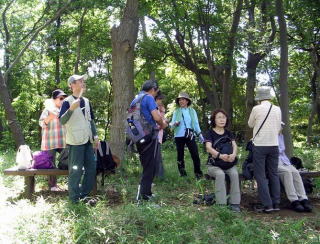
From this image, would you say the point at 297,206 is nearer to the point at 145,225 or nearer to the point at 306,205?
the point at 306,205

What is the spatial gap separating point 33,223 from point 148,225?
Result: 1.37m

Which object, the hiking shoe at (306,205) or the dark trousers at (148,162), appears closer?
the dark trousers at (148,162)

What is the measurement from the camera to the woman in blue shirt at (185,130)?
815 cm

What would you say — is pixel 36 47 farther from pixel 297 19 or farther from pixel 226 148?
pixel 226 148

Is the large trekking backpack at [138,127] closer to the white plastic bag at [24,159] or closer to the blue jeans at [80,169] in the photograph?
the blue jeans at [80,169]

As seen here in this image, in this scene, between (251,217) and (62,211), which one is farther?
(251,217)

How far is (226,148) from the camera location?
623cm

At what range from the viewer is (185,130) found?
8133 mm

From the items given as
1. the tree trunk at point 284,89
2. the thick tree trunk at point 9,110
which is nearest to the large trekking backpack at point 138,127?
the tree trunk at point 284,89

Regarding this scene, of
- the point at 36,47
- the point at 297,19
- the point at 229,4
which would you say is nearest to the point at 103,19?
the point at 229,4

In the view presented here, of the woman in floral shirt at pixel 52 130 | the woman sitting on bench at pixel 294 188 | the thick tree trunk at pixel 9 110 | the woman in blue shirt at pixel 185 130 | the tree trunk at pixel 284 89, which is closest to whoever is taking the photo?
the woman sitting on bench at pixel 294 188

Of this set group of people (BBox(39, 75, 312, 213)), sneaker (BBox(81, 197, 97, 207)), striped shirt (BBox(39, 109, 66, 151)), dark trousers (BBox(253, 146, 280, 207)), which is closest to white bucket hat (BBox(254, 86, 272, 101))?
group of people (BBox(39, 75, 312, 213))

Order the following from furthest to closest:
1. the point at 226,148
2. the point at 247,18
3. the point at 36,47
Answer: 1. the point at 36,47
2. the point at 247,18
3. the point at 226,148

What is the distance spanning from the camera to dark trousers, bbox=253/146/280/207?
19.6 ft
